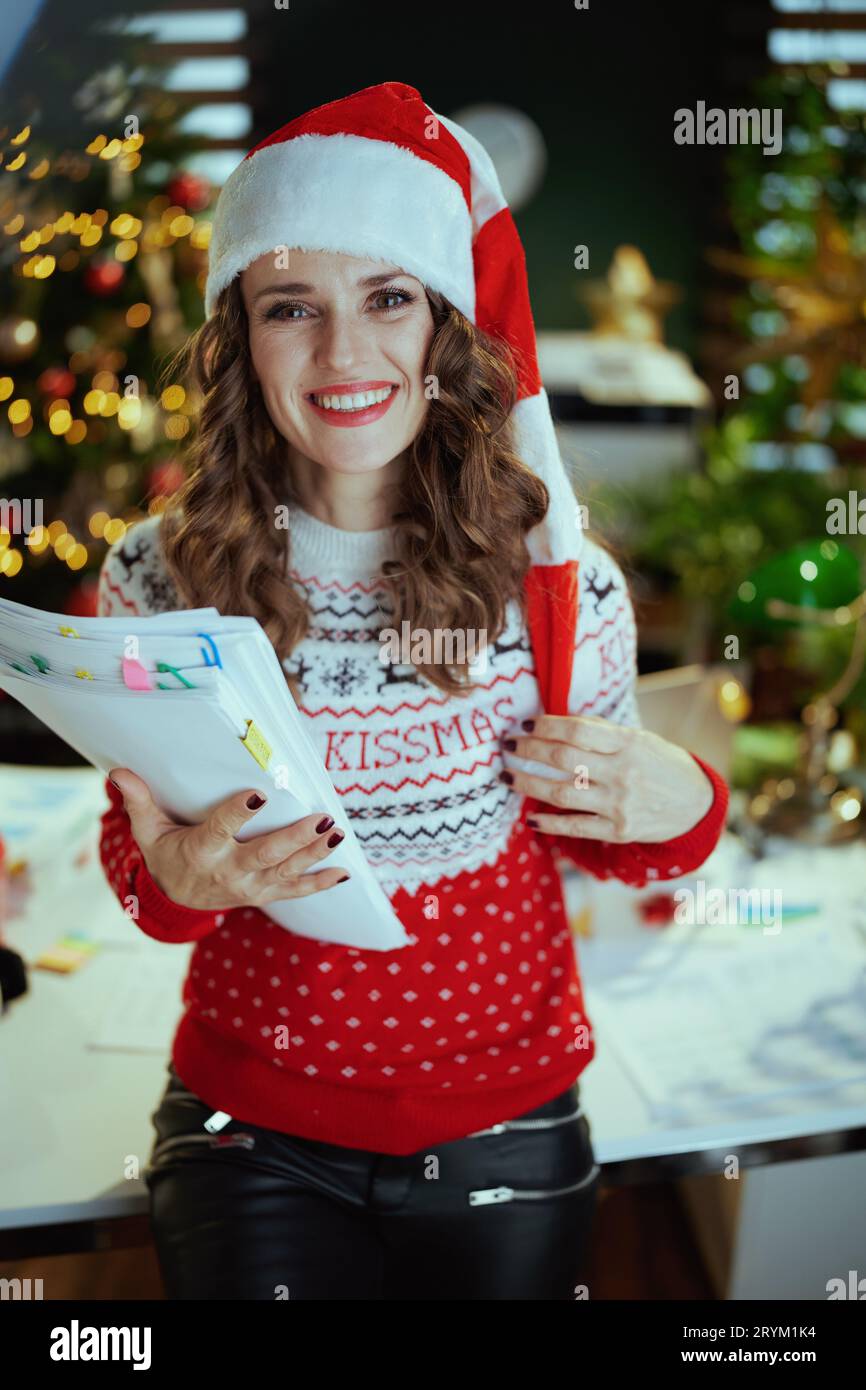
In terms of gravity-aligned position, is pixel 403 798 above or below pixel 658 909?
above

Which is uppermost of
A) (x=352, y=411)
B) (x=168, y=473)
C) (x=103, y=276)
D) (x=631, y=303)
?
(x=631, y=303)

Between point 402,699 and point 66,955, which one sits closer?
point 402,699

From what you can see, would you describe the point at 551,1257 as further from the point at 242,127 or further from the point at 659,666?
the point at 242,127

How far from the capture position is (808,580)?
5.16 feet

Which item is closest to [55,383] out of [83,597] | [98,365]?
[98,365]

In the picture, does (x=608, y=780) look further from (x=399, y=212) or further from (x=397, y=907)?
(x=399, y=212)

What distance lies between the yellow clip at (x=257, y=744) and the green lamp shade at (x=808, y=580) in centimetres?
97

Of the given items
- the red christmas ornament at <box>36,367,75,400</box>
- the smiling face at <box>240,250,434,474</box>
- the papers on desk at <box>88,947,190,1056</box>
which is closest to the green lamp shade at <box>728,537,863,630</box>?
the smiling face at <box>240,250,434,474</box>

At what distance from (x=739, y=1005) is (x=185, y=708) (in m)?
0.93

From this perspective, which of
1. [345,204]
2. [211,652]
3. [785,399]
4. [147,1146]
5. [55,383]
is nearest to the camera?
[211,652]

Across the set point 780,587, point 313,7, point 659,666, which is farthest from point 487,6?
point 780,587

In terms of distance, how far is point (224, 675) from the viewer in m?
0.82

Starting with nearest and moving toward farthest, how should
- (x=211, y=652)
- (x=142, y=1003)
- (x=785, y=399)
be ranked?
(x=211, y=652) → (x=142, y=1003) → (x=785, y=399)

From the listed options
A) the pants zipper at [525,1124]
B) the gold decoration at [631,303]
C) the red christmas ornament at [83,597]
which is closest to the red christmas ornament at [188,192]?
the red christmas ornament at [83,597]
